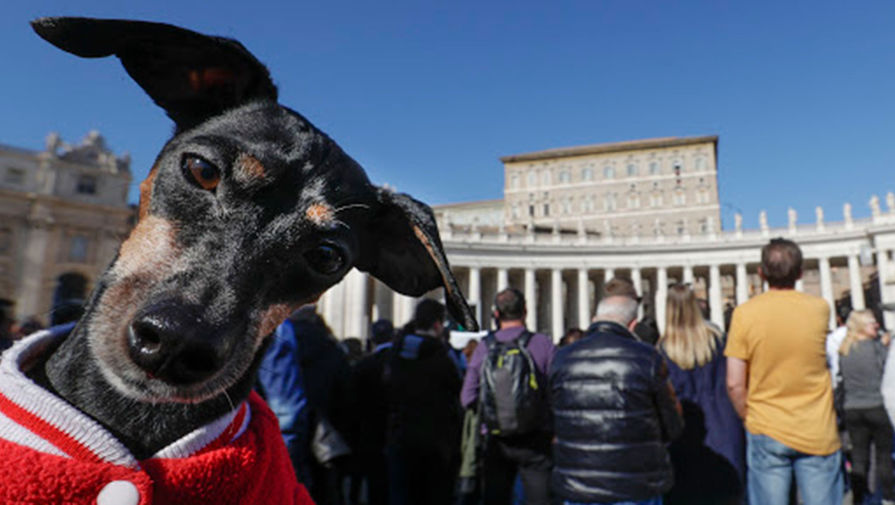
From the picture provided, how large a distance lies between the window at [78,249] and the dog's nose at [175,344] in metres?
52.0

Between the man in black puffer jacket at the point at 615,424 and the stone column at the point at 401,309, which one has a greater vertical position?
the stone column at the point at 401,309

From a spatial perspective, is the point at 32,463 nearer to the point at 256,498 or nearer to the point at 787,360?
the point at 256,498

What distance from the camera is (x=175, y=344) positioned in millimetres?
1023

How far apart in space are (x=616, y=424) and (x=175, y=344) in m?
3.34

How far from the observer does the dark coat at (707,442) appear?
15.4 feet

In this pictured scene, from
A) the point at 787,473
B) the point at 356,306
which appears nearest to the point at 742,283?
the point at 356,306

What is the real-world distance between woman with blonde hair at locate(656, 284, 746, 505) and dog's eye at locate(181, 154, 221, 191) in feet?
14.1

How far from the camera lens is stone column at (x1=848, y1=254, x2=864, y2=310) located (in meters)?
49.9

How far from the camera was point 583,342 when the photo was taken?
4082 mm

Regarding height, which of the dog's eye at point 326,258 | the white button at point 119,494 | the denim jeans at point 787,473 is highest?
the dog's eye at point 326,258

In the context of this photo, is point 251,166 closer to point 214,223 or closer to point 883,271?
point 214,223

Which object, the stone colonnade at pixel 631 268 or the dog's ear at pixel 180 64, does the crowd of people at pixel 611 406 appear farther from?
the stone colonnade at pixel 631 268

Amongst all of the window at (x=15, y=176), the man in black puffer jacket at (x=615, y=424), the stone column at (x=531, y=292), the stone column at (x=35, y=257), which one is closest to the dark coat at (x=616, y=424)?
the man in black puffer jacket at (x=615, y=424)

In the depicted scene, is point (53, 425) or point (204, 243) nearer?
point (53, 425)
